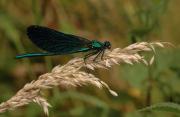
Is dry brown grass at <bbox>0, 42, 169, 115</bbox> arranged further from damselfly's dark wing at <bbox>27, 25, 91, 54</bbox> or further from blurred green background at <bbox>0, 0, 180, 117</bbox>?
blurred green background at <bbox>0, 0, 180, 117</bbox>

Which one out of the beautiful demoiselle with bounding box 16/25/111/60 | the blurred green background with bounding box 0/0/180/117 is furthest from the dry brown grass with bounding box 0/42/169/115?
the blurred green background with bounding box 0/0/180/117

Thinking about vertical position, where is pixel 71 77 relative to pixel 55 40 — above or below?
below

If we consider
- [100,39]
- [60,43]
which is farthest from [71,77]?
[100,39]

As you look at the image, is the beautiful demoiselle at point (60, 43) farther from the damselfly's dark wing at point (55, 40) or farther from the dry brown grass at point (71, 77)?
the dry brown grass at point (71, 77)

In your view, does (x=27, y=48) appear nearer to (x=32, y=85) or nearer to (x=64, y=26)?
(x=64, y=26)

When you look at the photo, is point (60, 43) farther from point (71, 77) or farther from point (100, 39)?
point (100, 39)

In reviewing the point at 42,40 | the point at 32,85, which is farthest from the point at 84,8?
the point at 32,85

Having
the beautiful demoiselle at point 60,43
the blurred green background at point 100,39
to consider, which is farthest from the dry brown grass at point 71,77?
the blurred green background at point 100,39
